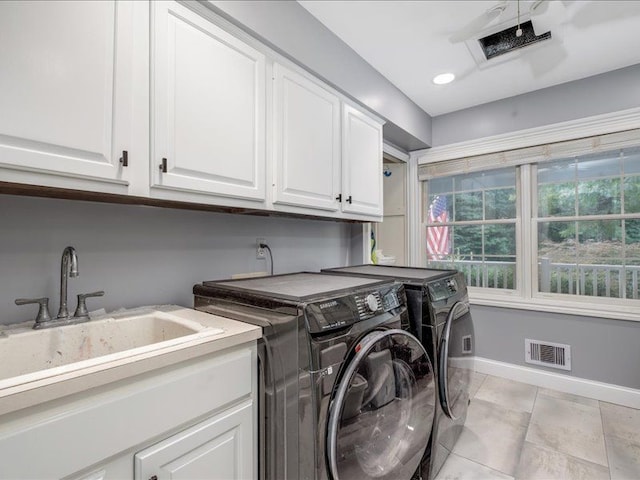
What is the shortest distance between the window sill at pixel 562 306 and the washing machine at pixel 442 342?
1373mm

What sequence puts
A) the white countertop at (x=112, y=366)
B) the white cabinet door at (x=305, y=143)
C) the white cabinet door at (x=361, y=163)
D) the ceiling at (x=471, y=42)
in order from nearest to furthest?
1. the white countertop at (x=112, y=366)
2. the white cabinet door at (x=305, y=143)
3. the ceiling at (x=471, y=42)
4. the white cabinet door at (x=361, y=163)

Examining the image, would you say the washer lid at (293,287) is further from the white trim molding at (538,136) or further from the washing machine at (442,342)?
the white trim molding at (538,136)

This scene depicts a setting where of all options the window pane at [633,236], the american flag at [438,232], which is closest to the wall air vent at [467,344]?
the american flag at [438,232]

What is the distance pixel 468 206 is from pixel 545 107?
104cm

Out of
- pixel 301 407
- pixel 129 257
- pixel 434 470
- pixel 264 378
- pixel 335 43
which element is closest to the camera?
pixel 301 407

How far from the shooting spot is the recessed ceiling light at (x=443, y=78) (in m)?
2.51

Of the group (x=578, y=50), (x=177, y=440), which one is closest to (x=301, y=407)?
(x=177, y=440)

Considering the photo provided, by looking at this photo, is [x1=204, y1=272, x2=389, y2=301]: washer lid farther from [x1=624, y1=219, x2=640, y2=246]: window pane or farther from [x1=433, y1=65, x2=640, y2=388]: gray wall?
[x1=624, y1=219, x2=640, y2=246]: window pane

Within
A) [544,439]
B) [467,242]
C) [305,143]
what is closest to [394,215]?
[467,242]

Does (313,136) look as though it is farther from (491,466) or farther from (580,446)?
(580,446)

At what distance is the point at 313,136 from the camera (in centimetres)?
192

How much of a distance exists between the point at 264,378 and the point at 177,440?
0.34 metres

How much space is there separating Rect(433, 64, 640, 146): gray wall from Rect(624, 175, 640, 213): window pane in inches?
22.2

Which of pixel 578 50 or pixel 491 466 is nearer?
pixel 491 466
